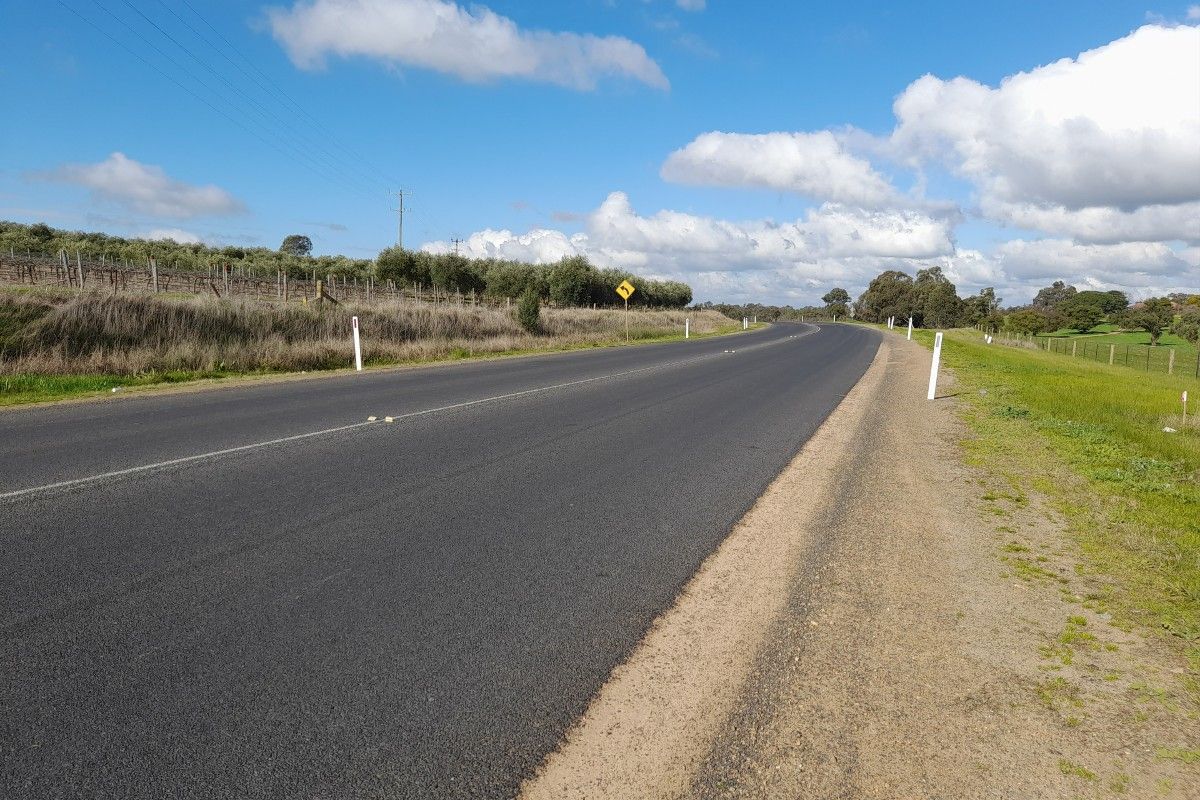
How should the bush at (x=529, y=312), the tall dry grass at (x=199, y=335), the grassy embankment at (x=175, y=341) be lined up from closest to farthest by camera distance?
1. the grassy embankment at (x=175, y=341)
2. the tall dry grass at (x=199, y=335)
3. the bush at (x=529, y=312)

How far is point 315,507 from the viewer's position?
5.64m

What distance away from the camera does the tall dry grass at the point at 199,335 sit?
49.8ft

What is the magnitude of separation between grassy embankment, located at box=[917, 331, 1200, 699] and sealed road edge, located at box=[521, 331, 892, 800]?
204 cm

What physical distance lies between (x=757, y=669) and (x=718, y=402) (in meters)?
9.59

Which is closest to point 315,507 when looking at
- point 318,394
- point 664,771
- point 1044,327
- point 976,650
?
point 664,771

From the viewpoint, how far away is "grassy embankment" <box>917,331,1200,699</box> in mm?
4344

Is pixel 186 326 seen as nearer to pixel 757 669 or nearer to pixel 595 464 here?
pixel 595 464

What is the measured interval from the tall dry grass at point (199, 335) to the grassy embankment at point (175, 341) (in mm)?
23

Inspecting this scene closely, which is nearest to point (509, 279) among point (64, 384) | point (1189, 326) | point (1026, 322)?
point (64, 384)

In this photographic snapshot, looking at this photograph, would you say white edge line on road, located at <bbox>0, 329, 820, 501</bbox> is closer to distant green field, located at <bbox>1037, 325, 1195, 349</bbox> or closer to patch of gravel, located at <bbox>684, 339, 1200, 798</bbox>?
patch of gravel, located at <bbox>684, 339, 1200, 798</bbox>

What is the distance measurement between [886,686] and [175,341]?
62.7 ft

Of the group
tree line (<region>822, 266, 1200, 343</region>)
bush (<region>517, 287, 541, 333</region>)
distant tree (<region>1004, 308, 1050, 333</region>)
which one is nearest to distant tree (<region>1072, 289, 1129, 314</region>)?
tree line (<region>822, 266, 1200, 343</region>)

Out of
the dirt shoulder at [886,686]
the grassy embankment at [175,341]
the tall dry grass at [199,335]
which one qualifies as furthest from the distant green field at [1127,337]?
the dirt shoulder at [886,686]

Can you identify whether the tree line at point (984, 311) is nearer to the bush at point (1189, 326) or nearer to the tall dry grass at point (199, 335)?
the bush at point (1189, 326)
